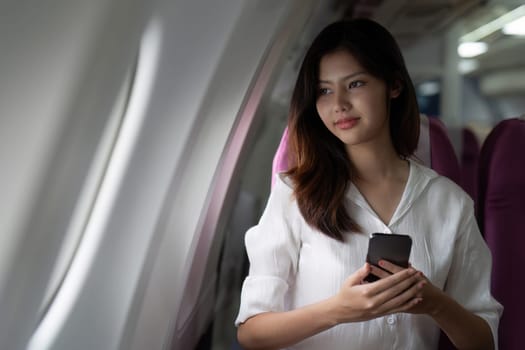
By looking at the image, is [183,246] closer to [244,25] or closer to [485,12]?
[244,25]

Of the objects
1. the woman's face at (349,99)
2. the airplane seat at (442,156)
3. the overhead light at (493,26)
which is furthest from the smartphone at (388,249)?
the overhead light at (493,26)

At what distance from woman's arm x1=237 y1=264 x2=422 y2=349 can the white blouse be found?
1.4 inches

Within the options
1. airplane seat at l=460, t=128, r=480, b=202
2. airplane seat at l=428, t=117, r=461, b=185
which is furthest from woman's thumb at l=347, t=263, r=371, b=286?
airplane seat at l=460, t=128, r=480, b=202

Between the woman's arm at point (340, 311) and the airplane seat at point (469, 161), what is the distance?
889 millimetres

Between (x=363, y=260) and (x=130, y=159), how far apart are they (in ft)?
1.63

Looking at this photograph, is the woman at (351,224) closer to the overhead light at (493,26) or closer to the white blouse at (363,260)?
the white blouse at (363,260)

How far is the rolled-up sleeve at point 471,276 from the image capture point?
1.23 meters

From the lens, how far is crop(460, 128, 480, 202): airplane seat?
1.89 m

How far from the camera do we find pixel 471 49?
8.88 feet

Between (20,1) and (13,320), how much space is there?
520 millimetres

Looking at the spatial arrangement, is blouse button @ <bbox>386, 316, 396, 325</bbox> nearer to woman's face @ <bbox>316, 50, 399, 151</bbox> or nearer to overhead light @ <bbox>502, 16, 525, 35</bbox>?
woman's face @ <bbox>316, 50, 399, 151</bbox>

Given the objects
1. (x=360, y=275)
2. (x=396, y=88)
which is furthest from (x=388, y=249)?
(x=396, y=88)

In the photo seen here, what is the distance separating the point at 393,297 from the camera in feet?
3.42

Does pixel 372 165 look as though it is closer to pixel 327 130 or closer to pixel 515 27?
pixel 327 130
